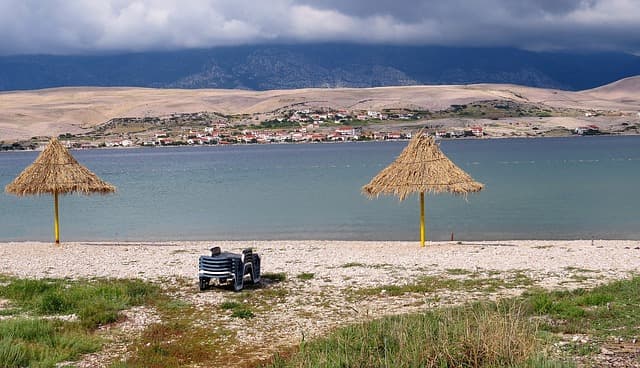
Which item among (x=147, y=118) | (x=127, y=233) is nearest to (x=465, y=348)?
(x=127, y=233)

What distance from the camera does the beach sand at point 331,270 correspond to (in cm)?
1008

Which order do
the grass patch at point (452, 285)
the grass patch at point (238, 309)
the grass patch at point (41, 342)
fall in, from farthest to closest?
the grass patch at point (452, 285)
the grass patch at point (238, 309)
the grass patch at point (41, 342)

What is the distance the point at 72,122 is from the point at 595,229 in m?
152

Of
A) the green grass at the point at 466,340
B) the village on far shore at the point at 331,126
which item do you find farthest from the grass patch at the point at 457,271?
the village on far shore at the point at 331,126

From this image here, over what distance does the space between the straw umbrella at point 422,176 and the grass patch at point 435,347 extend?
1012 cm

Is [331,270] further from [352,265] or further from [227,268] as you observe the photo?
[227,268]

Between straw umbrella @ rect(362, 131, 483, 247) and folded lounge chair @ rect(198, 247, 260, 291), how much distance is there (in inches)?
239

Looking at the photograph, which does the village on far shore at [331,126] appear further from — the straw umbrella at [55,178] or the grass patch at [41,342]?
the grass patch at [41,342]

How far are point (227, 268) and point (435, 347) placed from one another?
19.6 ft

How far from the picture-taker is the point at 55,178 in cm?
1931

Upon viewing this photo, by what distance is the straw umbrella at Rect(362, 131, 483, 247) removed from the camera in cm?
1750

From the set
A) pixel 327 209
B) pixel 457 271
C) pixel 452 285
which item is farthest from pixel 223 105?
pixel 452 285

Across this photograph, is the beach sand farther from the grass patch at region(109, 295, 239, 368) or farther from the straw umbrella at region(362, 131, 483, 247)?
the straw umbrella at region(362, 131, 483, 247)

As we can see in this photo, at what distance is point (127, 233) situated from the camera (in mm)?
28641
